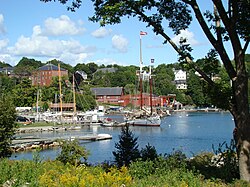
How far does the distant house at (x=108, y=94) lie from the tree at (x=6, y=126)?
393 ft

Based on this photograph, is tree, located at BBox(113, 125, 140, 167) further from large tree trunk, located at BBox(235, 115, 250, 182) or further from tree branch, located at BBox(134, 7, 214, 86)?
large tree trunk, located at BBox(235, 115, 250, 182)

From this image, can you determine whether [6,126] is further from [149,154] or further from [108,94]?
[108,94]

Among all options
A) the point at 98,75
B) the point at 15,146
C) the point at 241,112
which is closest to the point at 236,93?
the point at 241,112

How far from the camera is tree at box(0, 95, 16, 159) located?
21875 mm

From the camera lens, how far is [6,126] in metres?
22.5

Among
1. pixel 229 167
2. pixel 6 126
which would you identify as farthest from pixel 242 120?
pixel 6 126

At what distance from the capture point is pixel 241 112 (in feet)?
35.5

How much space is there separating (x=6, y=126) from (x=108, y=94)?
124 meters

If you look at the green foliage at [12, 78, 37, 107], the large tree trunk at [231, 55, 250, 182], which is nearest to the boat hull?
the green foliage at [12, 78, 37, 107]

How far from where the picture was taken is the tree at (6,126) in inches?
861

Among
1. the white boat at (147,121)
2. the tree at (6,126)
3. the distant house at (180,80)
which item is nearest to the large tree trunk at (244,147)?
the tree at (6,126)

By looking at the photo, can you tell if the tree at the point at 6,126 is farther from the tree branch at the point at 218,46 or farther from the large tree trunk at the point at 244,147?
the large tree trunk at the point at 244,147

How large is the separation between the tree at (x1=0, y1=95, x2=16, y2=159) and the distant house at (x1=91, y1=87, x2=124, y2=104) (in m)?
120

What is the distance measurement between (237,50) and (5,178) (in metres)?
6.78
